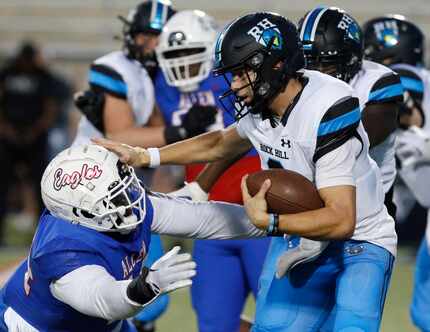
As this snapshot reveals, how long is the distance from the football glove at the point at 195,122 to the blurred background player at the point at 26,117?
3636 mm

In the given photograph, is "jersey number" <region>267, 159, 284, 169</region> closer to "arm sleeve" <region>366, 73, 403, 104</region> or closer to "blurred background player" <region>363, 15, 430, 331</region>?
"arm sleeve" <region>366, 73, 403, 104</region>

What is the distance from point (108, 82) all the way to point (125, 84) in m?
0.08

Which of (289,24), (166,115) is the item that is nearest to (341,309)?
(289,24)

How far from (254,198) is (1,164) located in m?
5.30

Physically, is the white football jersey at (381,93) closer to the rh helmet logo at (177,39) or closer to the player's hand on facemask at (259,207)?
the player's hand on facemask at (259,207)

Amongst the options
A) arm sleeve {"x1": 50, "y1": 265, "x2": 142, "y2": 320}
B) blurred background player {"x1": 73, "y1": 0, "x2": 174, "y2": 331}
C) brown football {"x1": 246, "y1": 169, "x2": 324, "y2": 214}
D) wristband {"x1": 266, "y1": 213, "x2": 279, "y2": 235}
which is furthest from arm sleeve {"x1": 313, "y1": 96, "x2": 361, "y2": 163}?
blurred background player {"x1": 73, "y1": 0, "x2": 174, "y2": 331}

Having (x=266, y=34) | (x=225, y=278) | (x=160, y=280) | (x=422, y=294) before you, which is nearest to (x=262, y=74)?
(x=266, y=34)

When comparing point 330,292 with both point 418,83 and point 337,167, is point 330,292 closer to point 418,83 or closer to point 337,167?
point 337,167

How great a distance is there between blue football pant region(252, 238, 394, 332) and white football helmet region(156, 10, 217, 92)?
1.30m


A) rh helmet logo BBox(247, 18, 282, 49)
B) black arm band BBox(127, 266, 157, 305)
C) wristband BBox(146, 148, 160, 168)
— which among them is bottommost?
black arm band BBox(127, 266, 157, 305)

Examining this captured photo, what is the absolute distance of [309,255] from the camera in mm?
3361

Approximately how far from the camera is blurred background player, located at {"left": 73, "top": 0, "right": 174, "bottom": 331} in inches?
194

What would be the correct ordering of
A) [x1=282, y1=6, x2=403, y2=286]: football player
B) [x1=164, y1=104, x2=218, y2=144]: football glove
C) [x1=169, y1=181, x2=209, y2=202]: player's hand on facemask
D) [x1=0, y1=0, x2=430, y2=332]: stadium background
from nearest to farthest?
1. [x1=282, y1=6, x2=403, y2=286]: football player
2. [x1=169, y1=181, x2=209, y2=202]: player's hand on facemask
3. [x1=164, y1=104, x2=218, y2=144]: football glove
4. [x1=0, y1=0, x2=430, y2=332]: stadium background

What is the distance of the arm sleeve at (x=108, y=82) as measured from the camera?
4.95 meters
